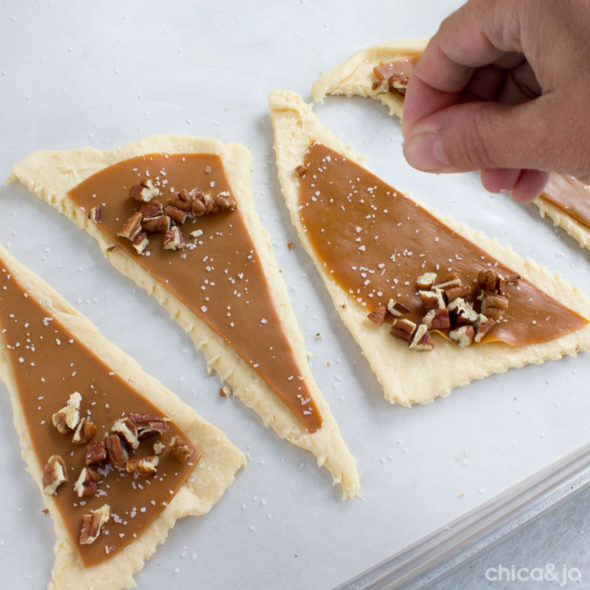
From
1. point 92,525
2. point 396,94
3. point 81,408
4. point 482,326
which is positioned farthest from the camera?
point 396,94

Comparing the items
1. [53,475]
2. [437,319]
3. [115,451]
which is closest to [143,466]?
[115,451]

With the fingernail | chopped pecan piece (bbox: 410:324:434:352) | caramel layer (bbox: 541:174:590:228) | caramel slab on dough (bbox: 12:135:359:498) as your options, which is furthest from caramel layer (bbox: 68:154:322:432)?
caramel layer (bbox: 541:174:590:228)

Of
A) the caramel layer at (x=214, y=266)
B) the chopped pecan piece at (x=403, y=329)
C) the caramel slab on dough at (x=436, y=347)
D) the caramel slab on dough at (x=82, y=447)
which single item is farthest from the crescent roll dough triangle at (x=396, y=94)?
the caramel slab on dough at (x=82, y=447)

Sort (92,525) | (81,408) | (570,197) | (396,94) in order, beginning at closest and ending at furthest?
(92,525), (81,408), (570,197), (396,94)

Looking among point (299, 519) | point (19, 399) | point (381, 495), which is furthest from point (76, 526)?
point (381, 495)

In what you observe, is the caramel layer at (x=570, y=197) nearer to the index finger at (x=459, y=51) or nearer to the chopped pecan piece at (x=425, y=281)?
the chopped pecan piece at (x=425, y=281)

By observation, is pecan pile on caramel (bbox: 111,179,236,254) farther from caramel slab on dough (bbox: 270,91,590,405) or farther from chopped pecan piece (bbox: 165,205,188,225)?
caramel slab on dough (bbox: 270,91,590,405)

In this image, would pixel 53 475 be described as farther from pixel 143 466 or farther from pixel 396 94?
pixel 396 94
